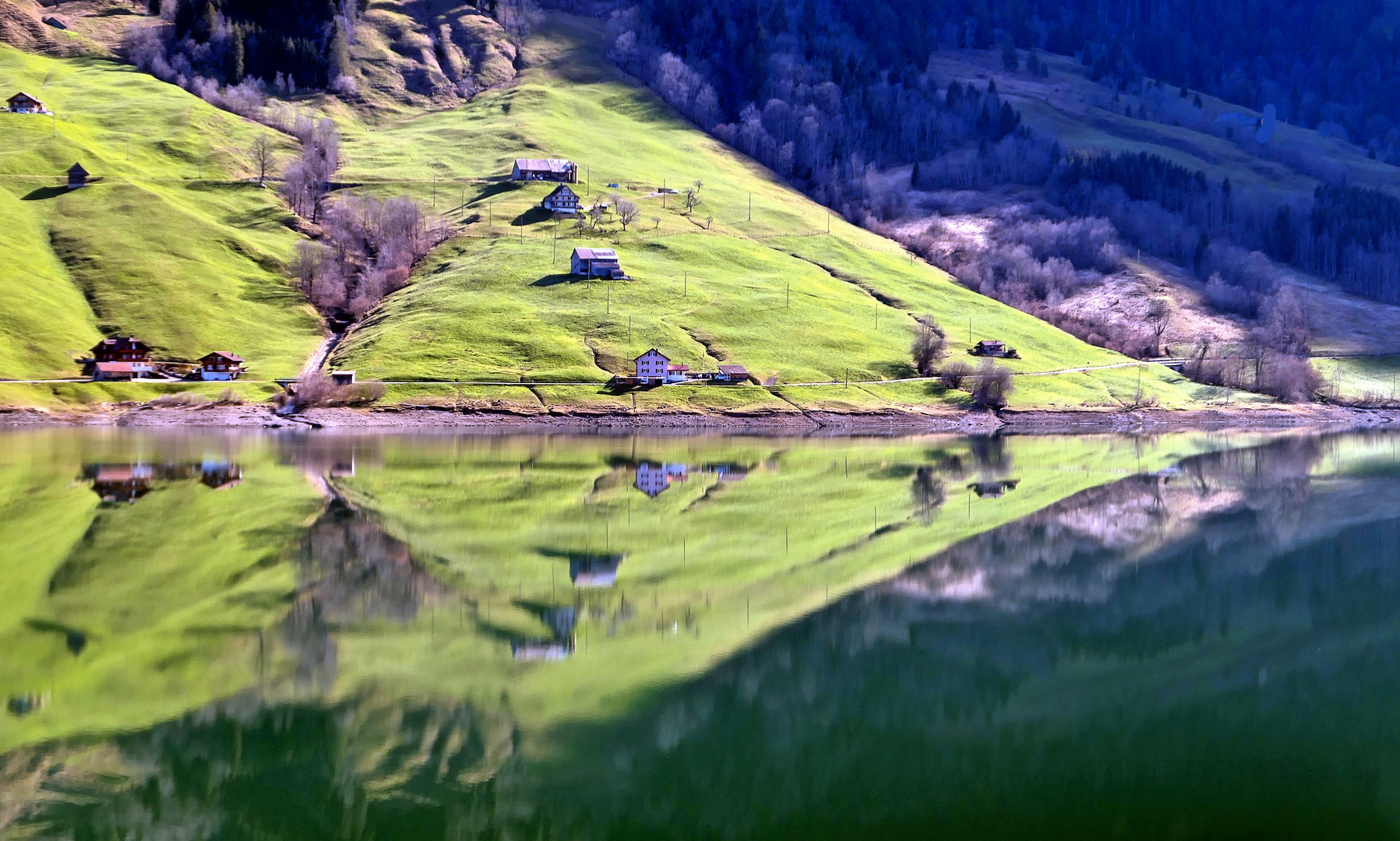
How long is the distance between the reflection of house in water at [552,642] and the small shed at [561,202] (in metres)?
150

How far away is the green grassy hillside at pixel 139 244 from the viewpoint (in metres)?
125

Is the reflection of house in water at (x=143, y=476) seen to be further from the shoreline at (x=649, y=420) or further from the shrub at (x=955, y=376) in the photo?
the shrub at (x=955, y=376)

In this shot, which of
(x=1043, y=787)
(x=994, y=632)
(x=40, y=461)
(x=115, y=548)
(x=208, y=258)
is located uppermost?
(x=1043, y=787)

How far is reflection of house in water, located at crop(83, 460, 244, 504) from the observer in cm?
5612

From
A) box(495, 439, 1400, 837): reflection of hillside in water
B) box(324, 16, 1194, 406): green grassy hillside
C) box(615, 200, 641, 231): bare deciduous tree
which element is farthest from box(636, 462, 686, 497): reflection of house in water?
box(615, 200, 641, 231): bare deciduous tree

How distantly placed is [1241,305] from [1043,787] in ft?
634

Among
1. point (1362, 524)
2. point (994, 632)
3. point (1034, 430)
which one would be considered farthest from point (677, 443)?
point (994, 632)

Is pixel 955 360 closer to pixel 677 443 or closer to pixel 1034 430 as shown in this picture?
pixel 1034 430

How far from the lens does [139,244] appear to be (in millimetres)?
145500

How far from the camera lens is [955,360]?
140 metres

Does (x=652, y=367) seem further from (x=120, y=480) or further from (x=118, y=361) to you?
(x=120, y=480)

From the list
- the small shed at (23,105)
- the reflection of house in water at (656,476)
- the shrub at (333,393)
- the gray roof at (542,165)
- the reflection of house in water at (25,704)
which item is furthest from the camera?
the gray roof at (542,165)

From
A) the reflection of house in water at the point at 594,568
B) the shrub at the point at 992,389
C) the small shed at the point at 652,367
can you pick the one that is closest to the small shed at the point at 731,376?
the small shed at the point at 652,367

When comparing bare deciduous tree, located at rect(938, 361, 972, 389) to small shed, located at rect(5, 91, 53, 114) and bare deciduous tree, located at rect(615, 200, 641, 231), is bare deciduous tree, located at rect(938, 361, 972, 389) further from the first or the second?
small shed, located at rect(5, 91, 53, 114)
